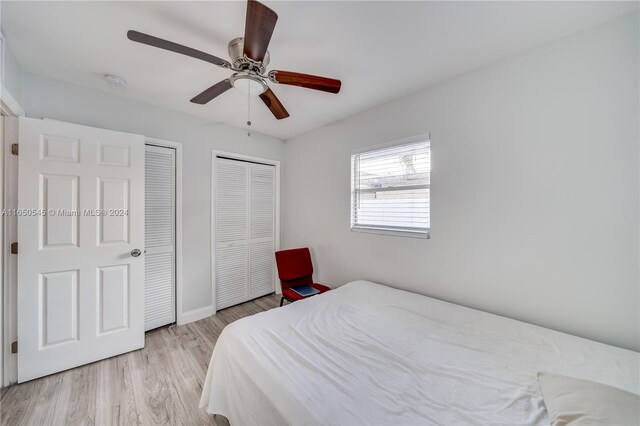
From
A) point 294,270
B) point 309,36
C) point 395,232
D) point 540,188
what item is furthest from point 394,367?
point 309,36

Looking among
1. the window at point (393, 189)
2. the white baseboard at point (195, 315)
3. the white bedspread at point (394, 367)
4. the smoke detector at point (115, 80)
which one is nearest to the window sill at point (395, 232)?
the window at point (393, 189)

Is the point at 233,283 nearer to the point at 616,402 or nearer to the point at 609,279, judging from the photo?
the point at 616,402

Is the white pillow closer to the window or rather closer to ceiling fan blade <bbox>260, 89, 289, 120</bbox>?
the window

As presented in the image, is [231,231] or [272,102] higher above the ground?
[272,102]

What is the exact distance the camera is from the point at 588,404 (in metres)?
0.77

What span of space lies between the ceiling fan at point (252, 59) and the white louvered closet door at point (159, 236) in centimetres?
120

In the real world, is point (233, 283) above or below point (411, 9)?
below

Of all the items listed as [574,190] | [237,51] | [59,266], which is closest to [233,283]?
[59,266]

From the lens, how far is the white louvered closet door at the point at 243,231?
302cm

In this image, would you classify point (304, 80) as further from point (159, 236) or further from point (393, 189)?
point (159, 236)

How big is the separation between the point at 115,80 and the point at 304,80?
1.70 metres

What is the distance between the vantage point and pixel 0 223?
5.45ft

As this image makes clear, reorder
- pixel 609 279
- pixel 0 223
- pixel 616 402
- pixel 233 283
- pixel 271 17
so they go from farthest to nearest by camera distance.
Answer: pixel 233 283, pixel 0 223, pixel 609 279, pixel 271 17, pixel 616 402

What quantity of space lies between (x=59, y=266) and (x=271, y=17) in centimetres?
246
